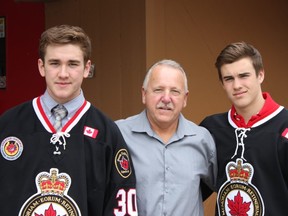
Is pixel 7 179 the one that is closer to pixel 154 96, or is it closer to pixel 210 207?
pixel 154 96

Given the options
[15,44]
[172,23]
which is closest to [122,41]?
[172,23]

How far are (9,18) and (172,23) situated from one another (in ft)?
7.00

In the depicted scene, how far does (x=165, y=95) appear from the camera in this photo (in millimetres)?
2764

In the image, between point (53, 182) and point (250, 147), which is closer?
point (53, 182)

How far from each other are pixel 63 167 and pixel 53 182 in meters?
0.08

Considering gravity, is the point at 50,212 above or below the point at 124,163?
below

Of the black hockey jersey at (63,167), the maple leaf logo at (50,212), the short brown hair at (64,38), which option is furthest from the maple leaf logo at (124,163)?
the short brown hair at (64,38)

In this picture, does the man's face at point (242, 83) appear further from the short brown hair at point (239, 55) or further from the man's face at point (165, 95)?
the man's face at point (165, 95)

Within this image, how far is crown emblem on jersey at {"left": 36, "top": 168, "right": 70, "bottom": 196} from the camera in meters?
2.40

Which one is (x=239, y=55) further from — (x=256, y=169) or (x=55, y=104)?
(x=55, y=104)

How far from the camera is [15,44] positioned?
5793 mm

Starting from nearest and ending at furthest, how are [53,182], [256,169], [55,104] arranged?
[53,182], [55,104], [256,169]

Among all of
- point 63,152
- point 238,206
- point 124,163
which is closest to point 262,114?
point 238,206

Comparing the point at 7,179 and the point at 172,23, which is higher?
the point at 172,23
